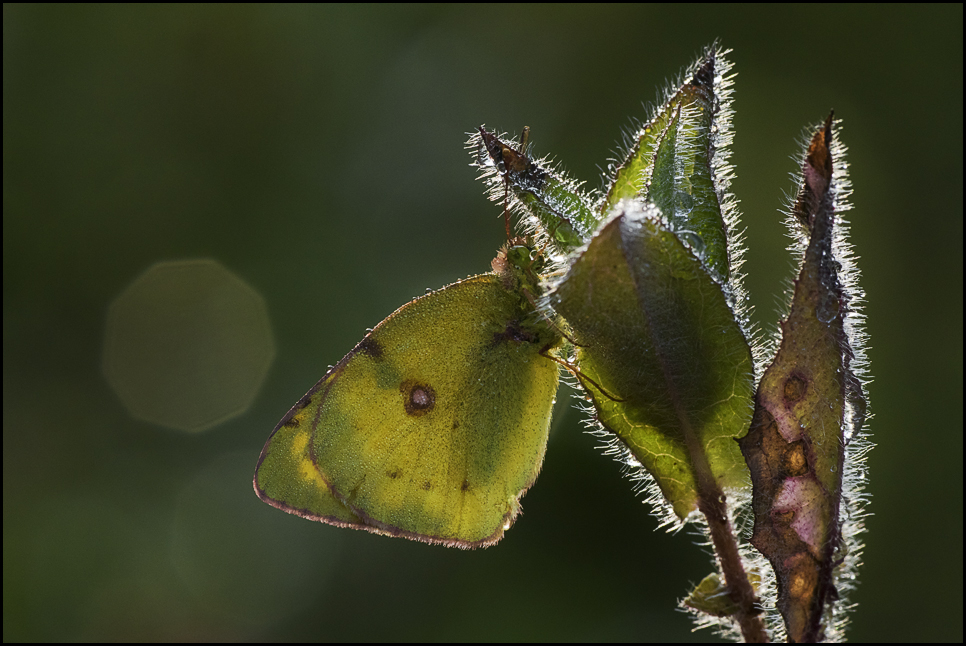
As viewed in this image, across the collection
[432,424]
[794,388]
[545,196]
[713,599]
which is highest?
[545,196]

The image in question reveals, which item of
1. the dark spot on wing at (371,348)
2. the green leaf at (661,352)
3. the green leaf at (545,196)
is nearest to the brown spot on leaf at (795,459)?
the green leaf at (661,352)

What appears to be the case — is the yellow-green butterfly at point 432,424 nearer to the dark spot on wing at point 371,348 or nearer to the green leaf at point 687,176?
the dark spot on wing at point 371,348

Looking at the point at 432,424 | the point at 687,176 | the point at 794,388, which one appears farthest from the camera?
the point at 432,424

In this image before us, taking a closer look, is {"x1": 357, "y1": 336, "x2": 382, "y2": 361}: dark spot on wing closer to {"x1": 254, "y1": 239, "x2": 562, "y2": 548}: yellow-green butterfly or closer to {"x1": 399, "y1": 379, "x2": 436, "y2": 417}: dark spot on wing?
{"x1": 254, "y1": 239, "x2": 562, "y2": 548}: yellow-green butterfly

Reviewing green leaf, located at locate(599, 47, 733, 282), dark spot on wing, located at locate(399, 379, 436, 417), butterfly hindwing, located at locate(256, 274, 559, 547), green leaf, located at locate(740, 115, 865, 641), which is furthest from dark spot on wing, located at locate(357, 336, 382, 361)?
green leaf, located at locate(740, 115, 865, 641)

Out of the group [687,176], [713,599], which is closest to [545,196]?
[687,176]

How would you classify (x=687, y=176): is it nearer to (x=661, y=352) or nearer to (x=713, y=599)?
(x=661, y=352)

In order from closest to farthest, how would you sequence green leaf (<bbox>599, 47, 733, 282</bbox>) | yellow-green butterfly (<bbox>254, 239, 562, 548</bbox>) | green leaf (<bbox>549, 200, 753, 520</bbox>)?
green leaf (<bbox>549, 200, 753, 520</bbox>) → green leaf (<bbox>599, 47, 733, 282</bbox>) → yellow-green butterfly (<bbox>254, 239, 562, 548</bbox>)
